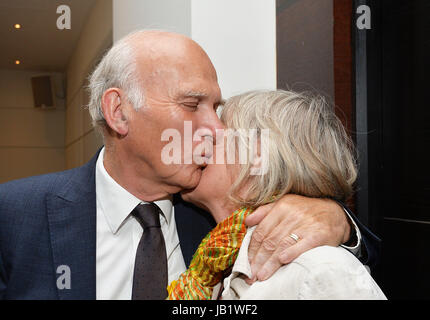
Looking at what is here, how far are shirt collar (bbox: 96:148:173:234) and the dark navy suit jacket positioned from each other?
0.10 ft

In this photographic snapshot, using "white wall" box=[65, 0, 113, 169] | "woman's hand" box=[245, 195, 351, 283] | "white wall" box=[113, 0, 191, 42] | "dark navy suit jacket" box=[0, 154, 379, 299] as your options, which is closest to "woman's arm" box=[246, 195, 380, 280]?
"woman's hand" box=[245, 195, 351, 283]

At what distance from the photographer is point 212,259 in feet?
3.86

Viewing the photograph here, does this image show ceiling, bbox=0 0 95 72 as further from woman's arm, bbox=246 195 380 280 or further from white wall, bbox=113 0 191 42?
woman's arm, bbox=246 195 380 280

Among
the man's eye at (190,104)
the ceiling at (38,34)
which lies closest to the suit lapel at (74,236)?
the man's eye at (190,104)

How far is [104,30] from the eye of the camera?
369 cm

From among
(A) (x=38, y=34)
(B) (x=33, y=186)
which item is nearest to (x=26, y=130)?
(A) (x=38, y=34)

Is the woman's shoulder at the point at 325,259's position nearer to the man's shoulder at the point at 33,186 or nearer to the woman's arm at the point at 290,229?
the woman's arm at the point at 290,229

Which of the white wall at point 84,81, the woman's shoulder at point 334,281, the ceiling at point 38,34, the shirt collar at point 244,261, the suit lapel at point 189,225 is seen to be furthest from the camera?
the ceiling at point 38,34

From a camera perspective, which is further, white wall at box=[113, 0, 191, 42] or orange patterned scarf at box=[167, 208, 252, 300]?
white wall at box=[113, 0, 191, 42]

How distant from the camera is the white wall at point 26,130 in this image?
23.0 ft

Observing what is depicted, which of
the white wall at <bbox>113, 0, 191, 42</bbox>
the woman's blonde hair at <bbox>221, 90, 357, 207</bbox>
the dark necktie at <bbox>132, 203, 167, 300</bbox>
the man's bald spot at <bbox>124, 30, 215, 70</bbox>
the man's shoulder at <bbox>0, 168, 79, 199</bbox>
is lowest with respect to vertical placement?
the dark necktie at <bbox>132, 203, 167, 300</bbox>

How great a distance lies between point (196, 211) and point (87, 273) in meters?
0.41

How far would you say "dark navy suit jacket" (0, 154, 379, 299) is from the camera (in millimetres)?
1151
